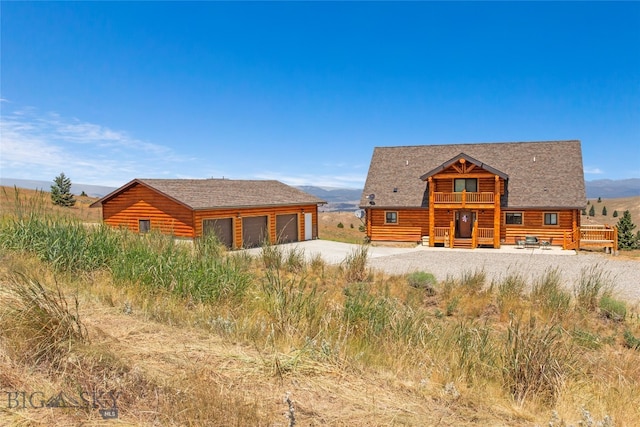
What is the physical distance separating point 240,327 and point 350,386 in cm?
181

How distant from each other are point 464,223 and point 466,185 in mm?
2462

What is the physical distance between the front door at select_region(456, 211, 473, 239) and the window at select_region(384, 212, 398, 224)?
152 inches

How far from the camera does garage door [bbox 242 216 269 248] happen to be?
81.8 feet

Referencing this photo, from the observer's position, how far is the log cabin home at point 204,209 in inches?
881

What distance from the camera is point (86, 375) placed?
348 cm

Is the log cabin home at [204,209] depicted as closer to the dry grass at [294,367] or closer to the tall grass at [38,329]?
the dry grass at [294,367]

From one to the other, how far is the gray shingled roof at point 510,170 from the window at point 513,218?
67 cm

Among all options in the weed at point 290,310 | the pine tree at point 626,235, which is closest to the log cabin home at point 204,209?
the weed at point 290,310

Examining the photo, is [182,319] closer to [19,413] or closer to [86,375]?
[86,375]

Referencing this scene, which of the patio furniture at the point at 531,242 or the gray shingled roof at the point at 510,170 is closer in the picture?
the patio furniture at the point at 531,242

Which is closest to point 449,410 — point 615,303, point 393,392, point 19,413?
point 393,392

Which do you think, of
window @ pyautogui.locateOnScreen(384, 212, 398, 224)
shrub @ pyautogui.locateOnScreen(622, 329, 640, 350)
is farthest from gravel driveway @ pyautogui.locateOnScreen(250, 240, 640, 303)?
Result: shrub @ pyautogui.locateOnScreen(622, 329, 640, 350)

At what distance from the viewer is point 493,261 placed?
1981cm

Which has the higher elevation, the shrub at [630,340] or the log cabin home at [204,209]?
the log cabin home at [204,209]
